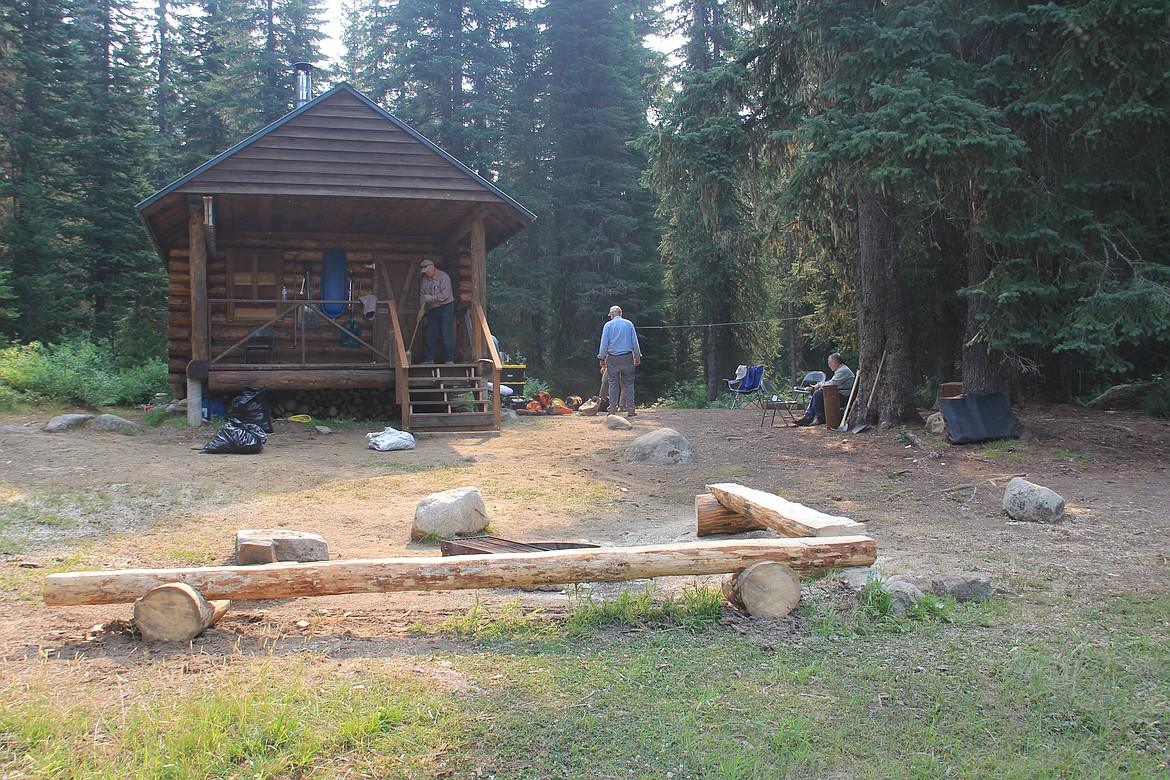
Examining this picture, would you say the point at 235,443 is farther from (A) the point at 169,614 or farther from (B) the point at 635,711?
(B) the point at 635,711

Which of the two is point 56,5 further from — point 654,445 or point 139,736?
point 139,736

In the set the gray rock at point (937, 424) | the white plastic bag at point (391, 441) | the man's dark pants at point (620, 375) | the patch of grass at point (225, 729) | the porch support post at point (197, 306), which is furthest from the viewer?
the man's dark pants at point (620, 375)

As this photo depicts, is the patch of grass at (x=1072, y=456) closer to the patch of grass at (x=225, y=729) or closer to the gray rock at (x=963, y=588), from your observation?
the gray rock at (x=963, y=588)

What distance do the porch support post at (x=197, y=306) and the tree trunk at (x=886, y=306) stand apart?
10.1m

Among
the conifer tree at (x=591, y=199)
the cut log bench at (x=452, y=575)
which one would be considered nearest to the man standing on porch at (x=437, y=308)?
the cut log bench at (x=452, y=575)

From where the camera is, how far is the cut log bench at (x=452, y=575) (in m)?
4.15

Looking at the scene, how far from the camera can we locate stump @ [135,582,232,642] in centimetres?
410

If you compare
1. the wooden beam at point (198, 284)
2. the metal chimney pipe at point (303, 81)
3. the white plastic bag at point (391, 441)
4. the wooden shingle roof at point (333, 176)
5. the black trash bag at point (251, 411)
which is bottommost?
the white plastic bag at point (391, 441)

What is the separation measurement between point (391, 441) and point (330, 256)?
18.4ft

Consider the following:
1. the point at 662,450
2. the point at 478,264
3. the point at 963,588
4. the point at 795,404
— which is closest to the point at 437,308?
the point at 478,264

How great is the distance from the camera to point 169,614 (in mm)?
4102

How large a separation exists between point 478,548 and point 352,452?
6.49 m

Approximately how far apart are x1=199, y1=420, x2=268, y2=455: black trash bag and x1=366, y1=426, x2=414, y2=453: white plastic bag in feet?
4.88

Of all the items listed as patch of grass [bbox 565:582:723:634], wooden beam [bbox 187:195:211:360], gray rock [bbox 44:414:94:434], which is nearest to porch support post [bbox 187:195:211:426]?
wooden beam [bbox 187:195:211:360]
